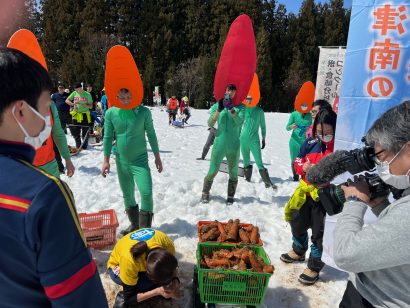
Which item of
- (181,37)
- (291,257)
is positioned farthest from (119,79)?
(181,37)

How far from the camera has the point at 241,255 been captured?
8.82 feet

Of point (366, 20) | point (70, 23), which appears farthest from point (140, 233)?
point (70, 23)

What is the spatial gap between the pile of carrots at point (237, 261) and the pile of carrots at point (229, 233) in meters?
0.19

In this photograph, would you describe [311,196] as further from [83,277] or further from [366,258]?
[83,277]

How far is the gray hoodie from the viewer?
1.12m

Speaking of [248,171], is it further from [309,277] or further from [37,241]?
[37,241]

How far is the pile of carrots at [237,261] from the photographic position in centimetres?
255

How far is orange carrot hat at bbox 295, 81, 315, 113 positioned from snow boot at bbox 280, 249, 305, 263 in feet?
11.8

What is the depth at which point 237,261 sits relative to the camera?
2666mm

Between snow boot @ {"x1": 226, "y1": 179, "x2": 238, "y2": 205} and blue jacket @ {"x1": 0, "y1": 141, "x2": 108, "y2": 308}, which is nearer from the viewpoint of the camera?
blue jacket @ {"x1": 0, "y1": 141, "x2": 108, "y2": 308}

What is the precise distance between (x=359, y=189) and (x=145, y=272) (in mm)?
1780

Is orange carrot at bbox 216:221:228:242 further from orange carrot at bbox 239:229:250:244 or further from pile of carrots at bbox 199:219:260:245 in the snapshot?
orange carrot at bbox 239:229:250:244

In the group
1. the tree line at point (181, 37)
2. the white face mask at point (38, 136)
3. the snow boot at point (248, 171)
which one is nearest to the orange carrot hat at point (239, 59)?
the snow boot at point (248, 171)

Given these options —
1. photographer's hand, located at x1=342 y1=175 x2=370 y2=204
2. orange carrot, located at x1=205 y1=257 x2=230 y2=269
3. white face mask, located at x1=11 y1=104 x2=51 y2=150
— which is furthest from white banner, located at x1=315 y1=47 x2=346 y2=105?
white face mask, located at x1=11 y1=104 x2=51 y2=150
